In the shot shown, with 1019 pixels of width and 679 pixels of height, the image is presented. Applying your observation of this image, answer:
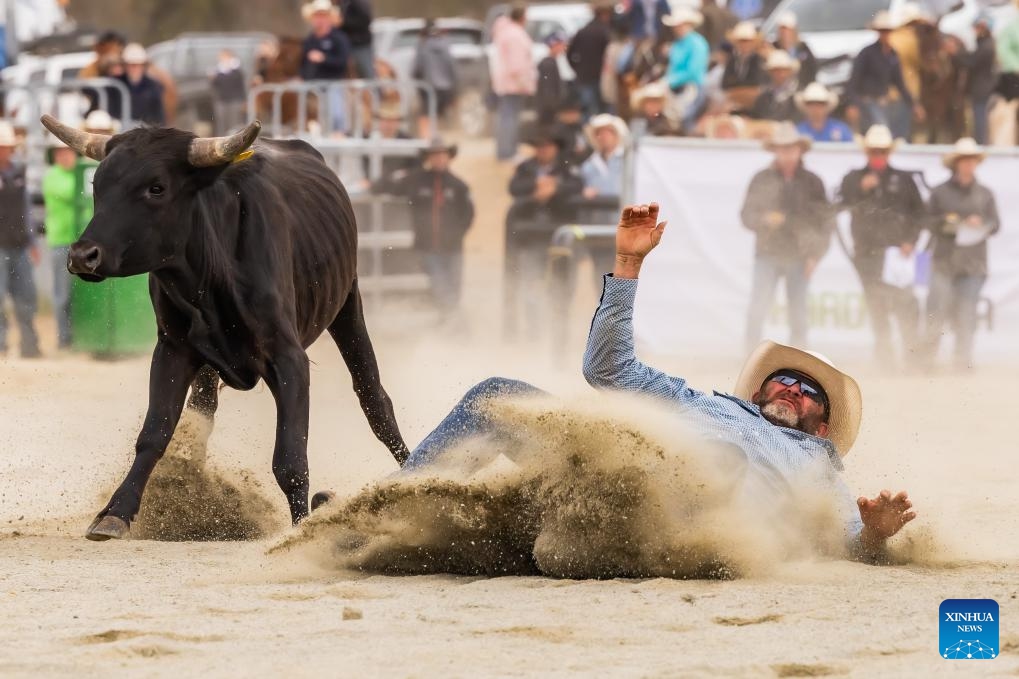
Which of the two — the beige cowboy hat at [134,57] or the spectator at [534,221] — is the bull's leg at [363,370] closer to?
the spectator at [534,221]

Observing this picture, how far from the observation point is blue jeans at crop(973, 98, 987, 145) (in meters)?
15.8

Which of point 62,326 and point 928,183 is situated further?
point 62,326

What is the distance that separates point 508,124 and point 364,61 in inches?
173

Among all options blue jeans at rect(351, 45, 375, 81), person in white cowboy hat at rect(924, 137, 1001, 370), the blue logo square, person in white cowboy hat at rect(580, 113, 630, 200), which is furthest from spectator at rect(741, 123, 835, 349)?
the blue logo square

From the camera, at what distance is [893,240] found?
11.6 meters

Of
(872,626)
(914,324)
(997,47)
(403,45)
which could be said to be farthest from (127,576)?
(403,45)

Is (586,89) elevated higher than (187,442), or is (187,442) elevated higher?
(586,89)

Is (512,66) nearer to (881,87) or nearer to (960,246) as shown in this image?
(881,87)

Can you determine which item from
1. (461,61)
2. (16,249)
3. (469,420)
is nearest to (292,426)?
(469,420)

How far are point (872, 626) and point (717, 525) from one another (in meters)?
0.82

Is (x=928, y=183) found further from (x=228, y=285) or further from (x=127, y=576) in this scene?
(x=127, y=576)

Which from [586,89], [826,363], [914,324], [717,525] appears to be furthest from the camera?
[586,89]

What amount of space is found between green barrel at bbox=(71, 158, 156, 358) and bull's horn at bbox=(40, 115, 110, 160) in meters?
6.00

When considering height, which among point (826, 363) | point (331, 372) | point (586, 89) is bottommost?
point (331, 372)
